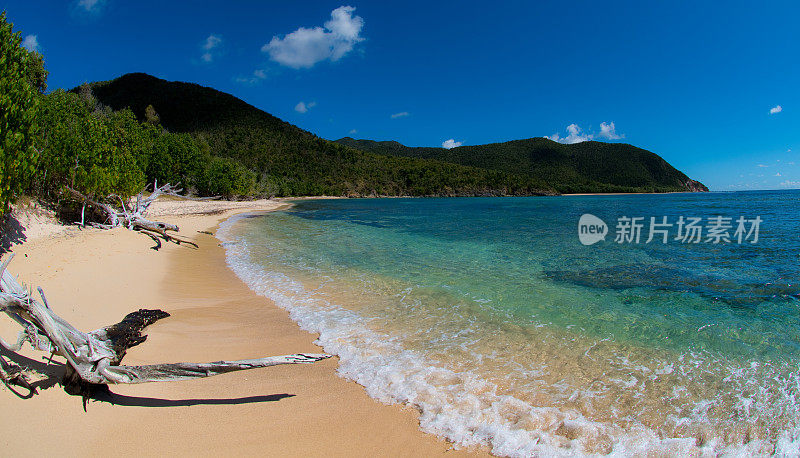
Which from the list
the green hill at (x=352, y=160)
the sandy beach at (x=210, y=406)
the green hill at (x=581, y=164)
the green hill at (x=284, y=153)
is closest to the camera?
the sandy beach at (x=210, y=406)

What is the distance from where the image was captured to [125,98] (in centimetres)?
10469

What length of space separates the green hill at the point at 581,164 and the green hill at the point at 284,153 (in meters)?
17.5

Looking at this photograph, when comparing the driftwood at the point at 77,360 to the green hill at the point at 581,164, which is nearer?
the driftwood at the point at 77,360

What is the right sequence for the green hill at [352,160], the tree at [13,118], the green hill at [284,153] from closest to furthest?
the tree at [13,118], the green hill at [284,153], the green hill at [352,160]

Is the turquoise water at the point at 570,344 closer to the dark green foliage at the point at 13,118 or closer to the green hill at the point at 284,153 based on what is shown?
the dark green foliage at the point at 13,118

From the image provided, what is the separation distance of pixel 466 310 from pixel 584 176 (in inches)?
6095

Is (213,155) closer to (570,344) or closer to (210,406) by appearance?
(210,406)

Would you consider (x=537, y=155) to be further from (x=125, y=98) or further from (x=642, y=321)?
(x=642, y=321)

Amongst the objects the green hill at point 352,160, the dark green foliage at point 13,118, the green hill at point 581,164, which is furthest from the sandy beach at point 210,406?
the green hill at point 581,164

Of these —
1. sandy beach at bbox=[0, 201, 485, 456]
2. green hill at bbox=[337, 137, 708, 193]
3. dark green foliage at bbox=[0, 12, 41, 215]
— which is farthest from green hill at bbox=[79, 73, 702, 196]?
sandy beach at bbox=[0, 201, 485, 456]

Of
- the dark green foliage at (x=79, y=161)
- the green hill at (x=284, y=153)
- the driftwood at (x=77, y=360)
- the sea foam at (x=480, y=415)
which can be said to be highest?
the green hill at (x=284, y=153)

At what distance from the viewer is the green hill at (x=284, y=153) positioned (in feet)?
327

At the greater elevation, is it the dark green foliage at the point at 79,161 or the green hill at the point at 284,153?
the green hill at the point at 284,153

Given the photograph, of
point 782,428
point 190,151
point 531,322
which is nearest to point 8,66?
point 531,322
